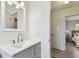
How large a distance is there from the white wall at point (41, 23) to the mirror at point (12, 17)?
1.18 ft

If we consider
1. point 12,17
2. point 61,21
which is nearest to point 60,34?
point 61,21

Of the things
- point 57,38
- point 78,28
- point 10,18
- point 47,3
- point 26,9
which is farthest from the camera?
point 78,28

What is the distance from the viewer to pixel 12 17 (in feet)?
7.91

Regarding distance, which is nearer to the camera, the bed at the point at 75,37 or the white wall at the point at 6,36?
the white wall at the point at 6,36

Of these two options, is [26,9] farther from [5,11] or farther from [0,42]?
[0,42]

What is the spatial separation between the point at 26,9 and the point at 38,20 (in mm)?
553

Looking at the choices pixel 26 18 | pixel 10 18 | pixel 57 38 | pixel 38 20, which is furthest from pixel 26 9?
pixel 57 38

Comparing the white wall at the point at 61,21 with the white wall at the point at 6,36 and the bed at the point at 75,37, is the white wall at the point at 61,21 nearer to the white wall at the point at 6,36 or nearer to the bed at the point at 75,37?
the bed at the point at 75,37

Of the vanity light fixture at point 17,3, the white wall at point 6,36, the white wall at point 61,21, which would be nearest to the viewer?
the white wall at point 6,36

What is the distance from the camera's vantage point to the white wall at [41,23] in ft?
9.62

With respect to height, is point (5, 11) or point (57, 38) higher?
point (5, 11)

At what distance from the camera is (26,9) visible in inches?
123

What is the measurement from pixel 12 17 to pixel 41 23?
1036mm

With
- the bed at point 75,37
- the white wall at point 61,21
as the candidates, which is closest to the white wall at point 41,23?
the white wall at point 61,21
